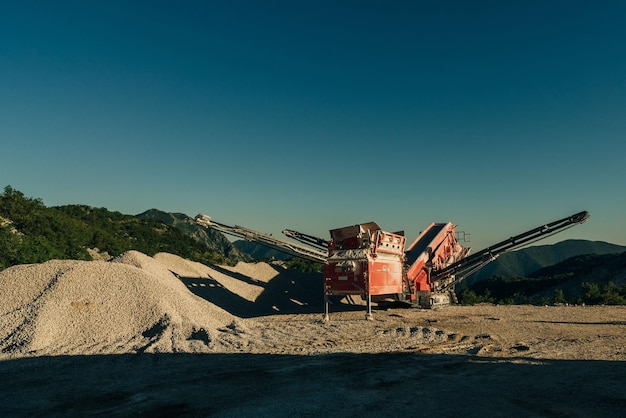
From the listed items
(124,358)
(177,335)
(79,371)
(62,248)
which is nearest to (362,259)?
(177,335)

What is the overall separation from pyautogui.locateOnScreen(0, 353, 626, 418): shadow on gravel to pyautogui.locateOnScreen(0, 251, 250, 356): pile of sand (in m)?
1.40

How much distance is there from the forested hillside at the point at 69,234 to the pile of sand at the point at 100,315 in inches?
291

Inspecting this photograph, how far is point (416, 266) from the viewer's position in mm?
22828

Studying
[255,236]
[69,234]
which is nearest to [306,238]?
[255,236]

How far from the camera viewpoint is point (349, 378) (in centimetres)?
871

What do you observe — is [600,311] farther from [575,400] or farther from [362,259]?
[575,400]

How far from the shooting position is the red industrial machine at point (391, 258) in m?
19.1

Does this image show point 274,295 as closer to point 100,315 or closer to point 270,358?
point 100,315

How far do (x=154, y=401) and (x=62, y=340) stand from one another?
7.17 m

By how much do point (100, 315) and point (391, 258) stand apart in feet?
41.9

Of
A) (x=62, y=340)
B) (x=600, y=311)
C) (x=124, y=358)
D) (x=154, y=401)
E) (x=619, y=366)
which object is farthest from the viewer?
(x=600, y=311)

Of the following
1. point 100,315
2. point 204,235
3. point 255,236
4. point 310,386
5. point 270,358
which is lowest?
point 310,386

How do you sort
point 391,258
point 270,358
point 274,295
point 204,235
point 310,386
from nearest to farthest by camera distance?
point 310,386
point 270,358
point 391,258
point 274,295
point 204,235

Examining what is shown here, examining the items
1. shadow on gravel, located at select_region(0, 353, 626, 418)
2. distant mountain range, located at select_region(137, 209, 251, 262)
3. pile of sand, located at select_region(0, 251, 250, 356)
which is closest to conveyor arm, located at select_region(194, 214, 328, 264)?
pile of sand, located at select_region(0, 251, 250, 356)
